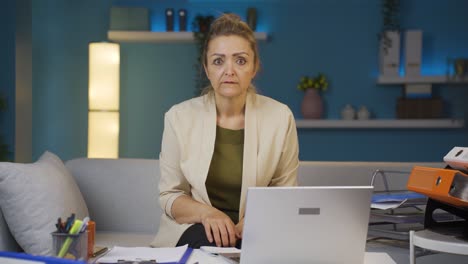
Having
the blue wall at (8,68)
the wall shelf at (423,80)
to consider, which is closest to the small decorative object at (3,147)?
the blue wall at (8,68)

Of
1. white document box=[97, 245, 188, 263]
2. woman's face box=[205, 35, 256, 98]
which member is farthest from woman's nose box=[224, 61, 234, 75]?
white document box=[97, 245, 188, 263]

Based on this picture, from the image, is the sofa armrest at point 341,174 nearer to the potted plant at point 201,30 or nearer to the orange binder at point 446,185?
the orange binder at point 446,185

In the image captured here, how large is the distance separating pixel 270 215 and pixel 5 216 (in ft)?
3.88

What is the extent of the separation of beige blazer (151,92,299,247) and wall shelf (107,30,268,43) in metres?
3.22

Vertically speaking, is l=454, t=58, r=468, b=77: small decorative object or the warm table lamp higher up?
l=454, t=58, r=468, b=77: small decorative object

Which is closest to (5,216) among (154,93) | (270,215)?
(270,215)

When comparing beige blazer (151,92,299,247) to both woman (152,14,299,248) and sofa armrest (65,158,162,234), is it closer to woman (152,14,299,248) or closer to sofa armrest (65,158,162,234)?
woman (152,14,299,248)

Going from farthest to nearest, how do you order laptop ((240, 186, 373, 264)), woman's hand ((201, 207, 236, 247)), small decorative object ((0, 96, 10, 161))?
small decorative object ((0, 96, 10, 161)), woman's hand ((201, 207, 236, 247)), laptop ((240, 186, 373, 264))

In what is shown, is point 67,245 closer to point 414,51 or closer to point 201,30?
point 201,30

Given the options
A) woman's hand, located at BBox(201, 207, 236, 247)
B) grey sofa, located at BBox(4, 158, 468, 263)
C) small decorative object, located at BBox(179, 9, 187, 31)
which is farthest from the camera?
small decorative object, located at BBox(179, 9, 187, 31)

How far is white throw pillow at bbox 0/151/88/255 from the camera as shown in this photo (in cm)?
220

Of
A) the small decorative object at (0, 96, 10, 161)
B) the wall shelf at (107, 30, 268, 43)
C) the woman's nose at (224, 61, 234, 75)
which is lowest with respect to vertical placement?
the small decorative object at (0, 96, 10, 161)

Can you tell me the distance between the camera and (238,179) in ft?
7.41

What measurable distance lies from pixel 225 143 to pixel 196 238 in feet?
1.29
